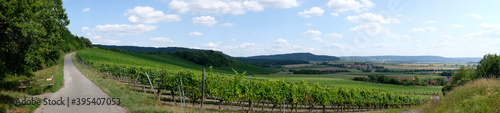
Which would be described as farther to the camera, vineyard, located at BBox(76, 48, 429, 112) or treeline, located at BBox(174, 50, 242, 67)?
treeline, located at BBox(174, 50, 242, 67)

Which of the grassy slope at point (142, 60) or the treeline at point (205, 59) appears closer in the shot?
the grassy slope at point (142, 60)

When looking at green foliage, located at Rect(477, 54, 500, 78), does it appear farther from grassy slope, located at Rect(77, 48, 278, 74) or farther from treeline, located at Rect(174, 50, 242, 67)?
treeline, located at Rect(174, 50, 242, 67)

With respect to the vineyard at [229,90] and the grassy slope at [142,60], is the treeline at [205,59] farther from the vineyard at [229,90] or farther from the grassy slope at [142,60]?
the vineyard at [229,90]

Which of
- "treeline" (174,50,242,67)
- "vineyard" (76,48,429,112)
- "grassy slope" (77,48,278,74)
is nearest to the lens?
"vineyard" (76,48,429,112)

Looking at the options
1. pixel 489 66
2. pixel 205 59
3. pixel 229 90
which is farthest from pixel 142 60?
pixel 489 66

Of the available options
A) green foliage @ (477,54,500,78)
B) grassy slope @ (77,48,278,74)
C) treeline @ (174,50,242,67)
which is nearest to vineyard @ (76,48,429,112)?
green foliage @ (477,54,500,78)

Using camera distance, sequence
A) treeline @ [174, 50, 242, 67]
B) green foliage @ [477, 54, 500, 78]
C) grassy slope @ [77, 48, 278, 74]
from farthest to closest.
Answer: treeline @ [174, 50, 242, 67], grassy slope @ [77, 48, 278, 74], green foliage @ [477, 54, 500, 78]

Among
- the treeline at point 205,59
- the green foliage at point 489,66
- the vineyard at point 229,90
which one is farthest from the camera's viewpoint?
the treeline at point 205,59

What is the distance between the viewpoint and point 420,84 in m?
107

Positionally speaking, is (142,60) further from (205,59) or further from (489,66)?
(489,66)

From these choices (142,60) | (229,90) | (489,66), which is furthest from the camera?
(142,60)

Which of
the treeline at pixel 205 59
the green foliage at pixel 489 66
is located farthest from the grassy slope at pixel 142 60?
the green foliage at pixel 489 66

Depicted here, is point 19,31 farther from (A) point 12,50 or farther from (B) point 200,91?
(B) point 200,91

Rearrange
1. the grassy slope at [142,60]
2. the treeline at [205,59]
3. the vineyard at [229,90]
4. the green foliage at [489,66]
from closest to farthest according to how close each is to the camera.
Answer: the vineyard at [229,90] < the green foliage at [489,66] < the grassy slope at [142,60] < the treeline at [205,59]
